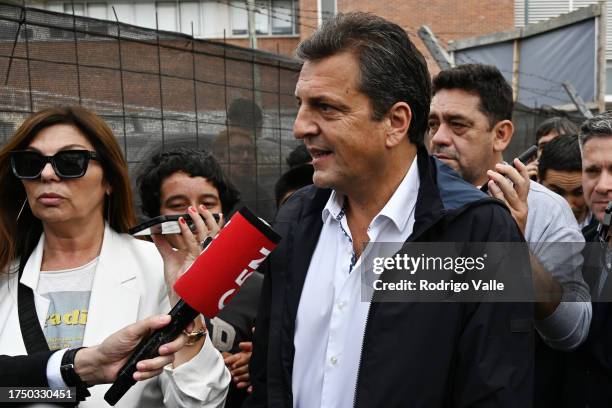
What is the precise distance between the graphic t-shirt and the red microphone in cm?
46

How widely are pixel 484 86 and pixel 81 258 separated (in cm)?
187

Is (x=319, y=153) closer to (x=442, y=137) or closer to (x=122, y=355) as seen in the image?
(x=122, y=355)

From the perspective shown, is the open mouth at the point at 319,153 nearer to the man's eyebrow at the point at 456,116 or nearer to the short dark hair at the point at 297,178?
the man's eyebrow at the point at 456,116

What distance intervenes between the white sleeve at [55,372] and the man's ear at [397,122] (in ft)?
3.86

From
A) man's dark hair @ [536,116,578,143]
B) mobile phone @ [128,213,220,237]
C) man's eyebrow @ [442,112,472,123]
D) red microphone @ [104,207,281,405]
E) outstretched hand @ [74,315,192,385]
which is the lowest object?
outstretched hand @ [74,315,192,385]

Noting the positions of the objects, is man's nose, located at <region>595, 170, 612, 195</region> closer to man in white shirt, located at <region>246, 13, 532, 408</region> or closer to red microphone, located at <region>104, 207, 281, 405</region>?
man in white shirt, located at <region>246, 13, 532, 408</region>

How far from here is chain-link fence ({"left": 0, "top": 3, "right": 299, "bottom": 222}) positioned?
347 cm

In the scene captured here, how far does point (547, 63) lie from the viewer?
12.4 meters

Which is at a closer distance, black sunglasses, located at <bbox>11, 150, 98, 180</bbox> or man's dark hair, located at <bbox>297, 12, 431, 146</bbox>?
man's dark hair, located at <bbox>297, 12, 431, 146</bbox>

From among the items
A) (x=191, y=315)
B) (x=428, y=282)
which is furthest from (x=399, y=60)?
(x=191, y=315)

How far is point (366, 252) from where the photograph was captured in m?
2.10

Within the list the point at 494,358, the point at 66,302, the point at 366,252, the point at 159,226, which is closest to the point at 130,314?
the point at 66,302

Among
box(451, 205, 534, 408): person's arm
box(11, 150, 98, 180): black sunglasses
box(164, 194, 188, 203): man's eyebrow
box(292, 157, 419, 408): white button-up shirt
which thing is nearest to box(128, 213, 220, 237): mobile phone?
box(11, 150, 98, 180): black sunglasses

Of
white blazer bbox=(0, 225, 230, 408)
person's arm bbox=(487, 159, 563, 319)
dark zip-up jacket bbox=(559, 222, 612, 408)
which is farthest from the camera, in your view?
dark zip-up jacket bbox=(559, 222, 612, 408)
